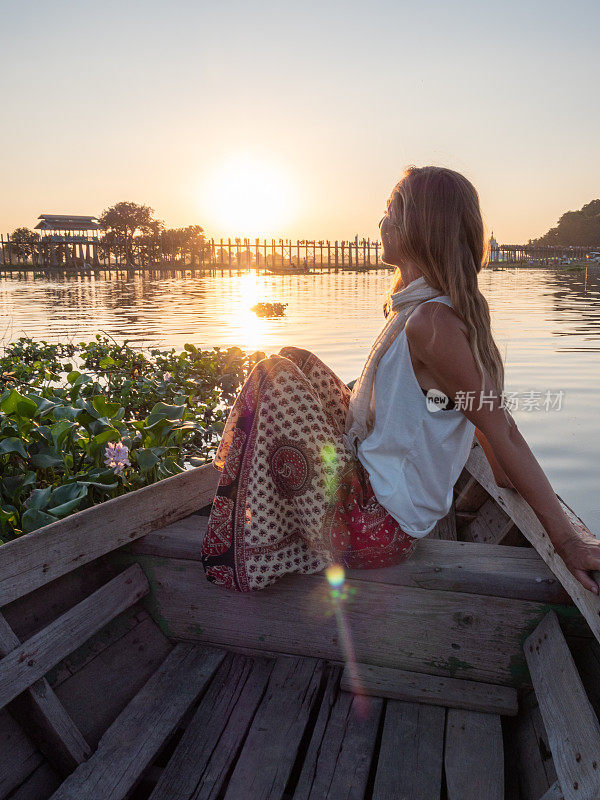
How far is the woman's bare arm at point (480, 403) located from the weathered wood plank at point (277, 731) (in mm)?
997

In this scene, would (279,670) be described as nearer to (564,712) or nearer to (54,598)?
(54,598)

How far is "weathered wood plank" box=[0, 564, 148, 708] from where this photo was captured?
1.73m

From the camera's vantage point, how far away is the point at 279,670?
2258mm

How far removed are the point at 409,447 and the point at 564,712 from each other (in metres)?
0.90

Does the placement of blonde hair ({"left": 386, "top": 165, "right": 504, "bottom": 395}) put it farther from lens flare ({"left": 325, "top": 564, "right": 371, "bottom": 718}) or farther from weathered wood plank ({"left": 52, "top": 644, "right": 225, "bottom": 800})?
weathered wood plank ({"left": 52, "top": 644, "right": 225, "bottom": 800})

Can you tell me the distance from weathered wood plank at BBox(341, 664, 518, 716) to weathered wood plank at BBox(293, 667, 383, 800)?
0.18ft

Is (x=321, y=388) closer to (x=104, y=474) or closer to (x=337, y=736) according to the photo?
(x=104, y=474)

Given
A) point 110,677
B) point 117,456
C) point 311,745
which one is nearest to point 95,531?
point 110,677

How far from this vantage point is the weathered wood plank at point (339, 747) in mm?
1825

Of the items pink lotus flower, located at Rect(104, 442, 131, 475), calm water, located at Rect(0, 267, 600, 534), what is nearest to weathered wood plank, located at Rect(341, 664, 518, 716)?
pink lotus flower, located at Rect(104, 442, 131, 475)

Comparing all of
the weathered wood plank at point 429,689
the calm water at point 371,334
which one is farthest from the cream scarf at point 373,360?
the calm water at point 371,334

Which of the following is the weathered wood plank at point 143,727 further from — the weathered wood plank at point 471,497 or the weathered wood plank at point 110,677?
the weathered wood plank at point 471,497

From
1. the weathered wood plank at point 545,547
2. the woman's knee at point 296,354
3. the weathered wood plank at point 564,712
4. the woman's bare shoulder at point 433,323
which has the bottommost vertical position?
the weathered wood plank at point 564,712

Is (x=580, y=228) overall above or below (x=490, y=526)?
above
